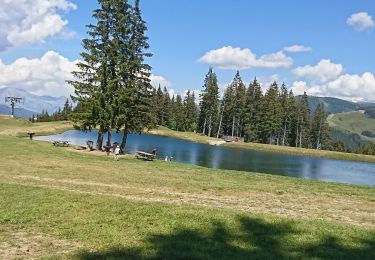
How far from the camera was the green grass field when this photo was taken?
1298 centimetres

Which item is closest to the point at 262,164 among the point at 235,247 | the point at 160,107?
the point at 235,247

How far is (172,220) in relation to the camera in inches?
635

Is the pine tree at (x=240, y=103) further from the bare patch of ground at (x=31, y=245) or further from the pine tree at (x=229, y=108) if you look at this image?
the bare patch of ground at (x=31, y=245)

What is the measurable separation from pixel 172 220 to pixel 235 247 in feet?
11.0

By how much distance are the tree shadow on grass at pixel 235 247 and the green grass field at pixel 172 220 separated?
3 centimetres

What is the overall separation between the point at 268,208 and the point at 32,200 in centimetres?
988

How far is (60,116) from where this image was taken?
530 feet

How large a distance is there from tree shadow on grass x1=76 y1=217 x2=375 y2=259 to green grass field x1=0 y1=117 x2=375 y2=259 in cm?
3

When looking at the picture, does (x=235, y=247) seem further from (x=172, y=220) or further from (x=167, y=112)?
(x=167, y=112)

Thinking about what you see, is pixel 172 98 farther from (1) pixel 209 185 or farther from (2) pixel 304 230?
(2) pixel 304 230

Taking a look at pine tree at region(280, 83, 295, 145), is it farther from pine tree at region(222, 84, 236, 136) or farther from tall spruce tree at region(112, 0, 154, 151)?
tall spruce tree at region(112, 0, 154, 151)

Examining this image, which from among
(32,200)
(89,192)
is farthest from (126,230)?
(89,192)

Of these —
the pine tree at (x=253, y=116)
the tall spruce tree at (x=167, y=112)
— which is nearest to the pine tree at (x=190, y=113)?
the tall spruce tree at (x=167, y=112)

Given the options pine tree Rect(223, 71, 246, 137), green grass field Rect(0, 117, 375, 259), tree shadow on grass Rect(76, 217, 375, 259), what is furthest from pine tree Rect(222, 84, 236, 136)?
tree shadow on grass Rect(76, 217, 375, 259)
